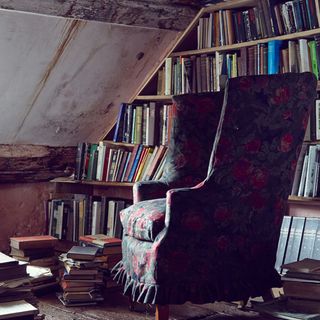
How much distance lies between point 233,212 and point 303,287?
44cm

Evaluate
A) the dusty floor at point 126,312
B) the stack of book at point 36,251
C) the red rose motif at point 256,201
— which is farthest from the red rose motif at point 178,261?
the stack of book at point 36,251

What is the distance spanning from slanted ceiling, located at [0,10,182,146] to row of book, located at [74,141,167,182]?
0.79 ft

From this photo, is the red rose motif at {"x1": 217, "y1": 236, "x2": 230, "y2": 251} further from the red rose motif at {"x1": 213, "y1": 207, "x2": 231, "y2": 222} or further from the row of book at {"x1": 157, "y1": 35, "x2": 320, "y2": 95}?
the row of book at {"x1": 157, "y1": 35, "x2": 320, "y2": 95}

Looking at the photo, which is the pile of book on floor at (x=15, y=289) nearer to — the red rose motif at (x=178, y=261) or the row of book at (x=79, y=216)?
the red rose motif at (x=178, y=261)

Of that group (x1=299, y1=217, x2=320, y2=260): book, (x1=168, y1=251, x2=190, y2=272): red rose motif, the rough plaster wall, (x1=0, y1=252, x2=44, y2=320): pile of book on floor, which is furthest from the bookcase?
(x1=0, y1=252, x2=44, y2=320): pile of book on floor

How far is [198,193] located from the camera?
273 cm

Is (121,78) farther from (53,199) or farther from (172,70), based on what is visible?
(53,199)

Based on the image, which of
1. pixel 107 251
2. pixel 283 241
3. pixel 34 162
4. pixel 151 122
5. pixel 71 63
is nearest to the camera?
pixel 283 241

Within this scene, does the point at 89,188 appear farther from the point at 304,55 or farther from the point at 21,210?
the point at 304,55

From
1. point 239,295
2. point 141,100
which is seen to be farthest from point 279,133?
point 141,100

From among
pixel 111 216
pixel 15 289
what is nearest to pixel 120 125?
pixel 111 216

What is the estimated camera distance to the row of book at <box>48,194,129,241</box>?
412cm

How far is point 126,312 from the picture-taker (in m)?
3.23

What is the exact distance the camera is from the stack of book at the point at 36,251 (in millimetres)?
3637
